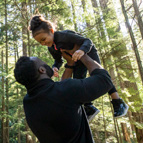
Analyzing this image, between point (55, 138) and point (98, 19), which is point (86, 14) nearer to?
point (98, 19)

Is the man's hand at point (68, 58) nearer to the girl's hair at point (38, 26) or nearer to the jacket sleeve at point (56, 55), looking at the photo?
the jacket sleeve at point (56, 55)

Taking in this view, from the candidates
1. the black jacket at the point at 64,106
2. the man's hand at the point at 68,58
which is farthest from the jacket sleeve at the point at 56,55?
the black jacket at the point at 64,106

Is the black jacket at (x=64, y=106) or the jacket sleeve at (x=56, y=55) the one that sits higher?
the jacket sleeve at (x=56, y=55)

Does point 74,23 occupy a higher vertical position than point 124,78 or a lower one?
higher

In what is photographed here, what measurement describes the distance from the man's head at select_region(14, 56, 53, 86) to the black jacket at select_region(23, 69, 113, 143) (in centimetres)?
8

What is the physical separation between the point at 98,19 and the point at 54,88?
15.9ft

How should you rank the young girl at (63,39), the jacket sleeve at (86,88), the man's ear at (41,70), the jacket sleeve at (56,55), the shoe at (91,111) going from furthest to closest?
the jacket sleeve at (56,55)
the shoe at (91,111)
the young girl at (63,39)
the man's ear at (41,70)
the jacket sleeve at (86,88)

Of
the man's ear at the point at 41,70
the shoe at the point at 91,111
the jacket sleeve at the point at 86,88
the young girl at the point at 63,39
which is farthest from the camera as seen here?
the shoe at the point at 91,111

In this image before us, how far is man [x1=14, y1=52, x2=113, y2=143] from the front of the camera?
112 cm

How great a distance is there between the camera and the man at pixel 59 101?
1122 mm

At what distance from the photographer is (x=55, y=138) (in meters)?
1.17

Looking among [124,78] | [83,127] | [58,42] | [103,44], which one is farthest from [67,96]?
[124,78]

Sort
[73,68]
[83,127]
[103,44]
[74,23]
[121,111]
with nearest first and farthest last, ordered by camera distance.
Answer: [83,127], [121,111], [73,68], [103,44], [74,23]

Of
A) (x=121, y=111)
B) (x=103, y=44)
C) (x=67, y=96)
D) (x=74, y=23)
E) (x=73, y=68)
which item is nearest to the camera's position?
(x=67, y=96)
